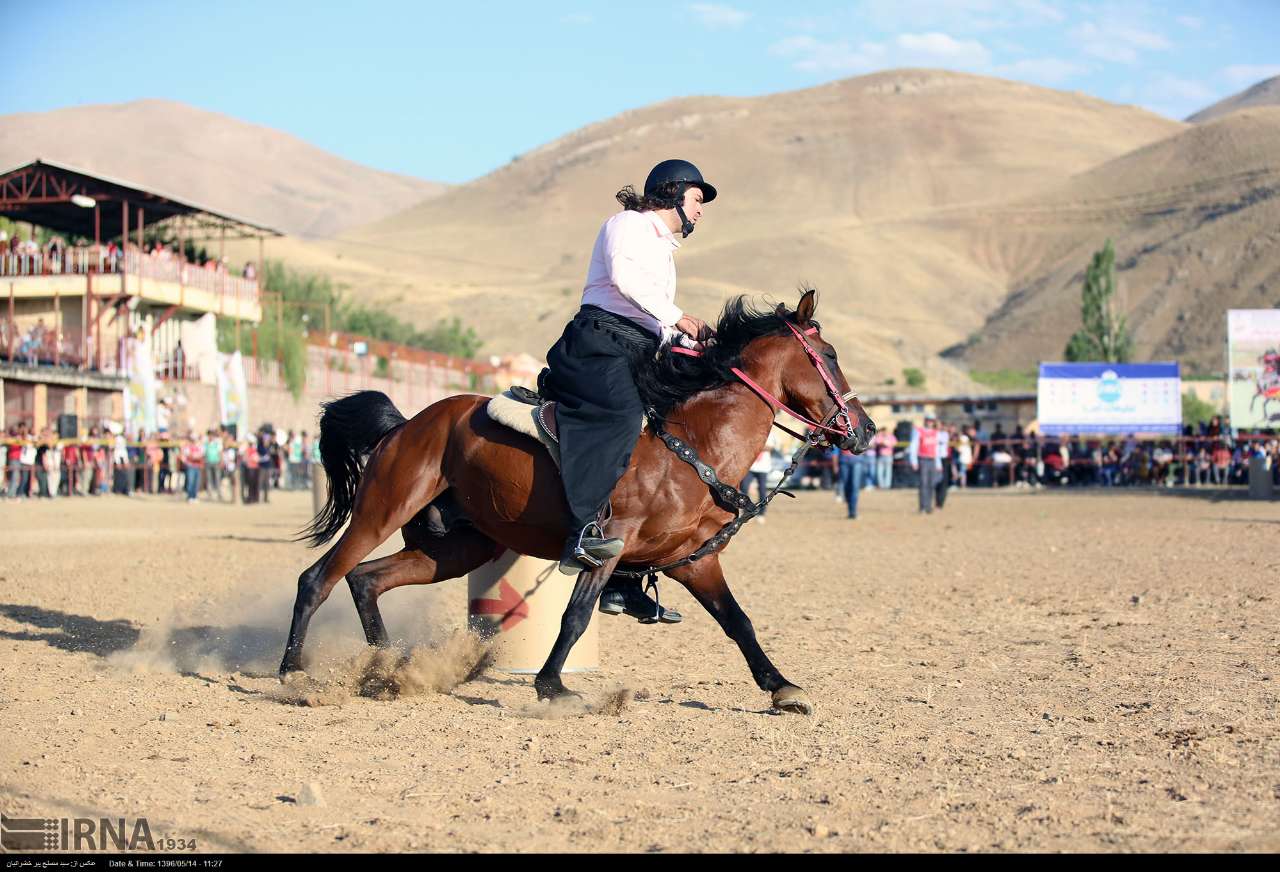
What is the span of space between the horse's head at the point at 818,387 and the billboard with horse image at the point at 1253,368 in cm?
2839

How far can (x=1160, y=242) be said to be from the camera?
129 metres

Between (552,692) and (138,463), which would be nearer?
(552,692)

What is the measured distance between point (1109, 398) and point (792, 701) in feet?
115

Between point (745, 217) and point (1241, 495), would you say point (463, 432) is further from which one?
point (745, 217)

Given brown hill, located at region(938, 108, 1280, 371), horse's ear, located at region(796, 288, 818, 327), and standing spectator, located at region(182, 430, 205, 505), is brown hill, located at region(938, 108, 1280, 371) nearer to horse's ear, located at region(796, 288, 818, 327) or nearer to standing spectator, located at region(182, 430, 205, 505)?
standing spectator, located at region(182, 430, 205, 505)

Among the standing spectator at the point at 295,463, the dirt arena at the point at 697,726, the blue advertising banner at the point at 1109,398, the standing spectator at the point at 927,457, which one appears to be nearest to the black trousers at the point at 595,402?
the dirt arena at the point at 697,726

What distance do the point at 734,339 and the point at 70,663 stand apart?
4843 millimetres

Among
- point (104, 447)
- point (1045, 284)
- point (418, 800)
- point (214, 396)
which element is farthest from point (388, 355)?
point (1045, 284)

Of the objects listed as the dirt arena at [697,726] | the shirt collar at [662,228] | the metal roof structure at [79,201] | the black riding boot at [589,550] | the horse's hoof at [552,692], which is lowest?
the dirt arena at [697,726]

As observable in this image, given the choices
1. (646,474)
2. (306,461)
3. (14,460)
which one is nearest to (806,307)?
(646,474)

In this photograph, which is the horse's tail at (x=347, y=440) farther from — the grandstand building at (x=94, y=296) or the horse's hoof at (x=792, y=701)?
the grandstand building at (x=94, y=296)

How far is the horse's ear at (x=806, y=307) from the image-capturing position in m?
7.73

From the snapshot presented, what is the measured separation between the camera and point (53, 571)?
1515cm

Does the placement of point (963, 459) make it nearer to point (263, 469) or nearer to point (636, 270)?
point (263, 469)
